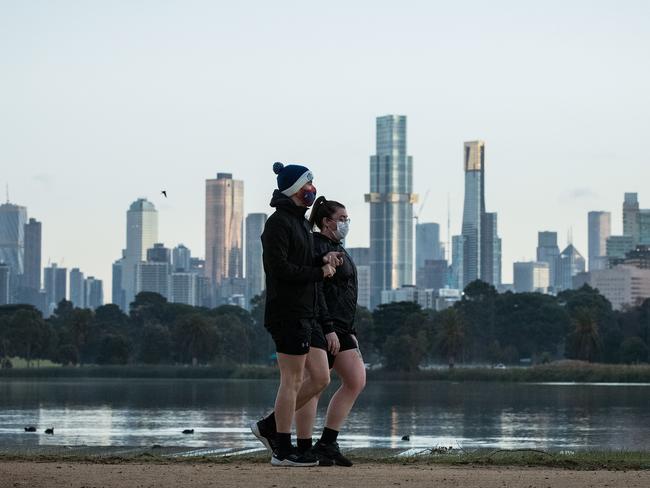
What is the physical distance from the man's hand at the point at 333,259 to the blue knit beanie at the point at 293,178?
0.68 metres

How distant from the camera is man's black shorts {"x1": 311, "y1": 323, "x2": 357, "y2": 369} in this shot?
14.5 meters

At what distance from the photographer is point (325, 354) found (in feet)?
47.8

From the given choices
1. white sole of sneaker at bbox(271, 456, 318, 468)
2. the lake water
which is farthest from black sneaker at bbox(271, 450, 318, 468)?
the lake water

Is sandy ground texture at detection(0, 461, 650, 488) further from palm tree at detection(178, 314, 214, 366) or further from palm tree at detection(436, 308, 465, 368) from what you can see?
palm tree at detection(178, 314, 214, 366)

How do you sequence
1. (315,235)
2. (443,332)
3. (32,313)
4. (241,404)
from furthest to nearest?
(32,313), (443,332), (241,404), (315,235)

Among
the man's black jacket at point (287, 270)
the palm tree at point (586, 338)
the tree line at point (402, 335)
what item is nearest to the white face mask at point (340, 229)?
the man's black jacket at point (287, 270)

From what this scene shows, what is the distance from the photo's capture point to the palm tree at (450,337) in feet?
470

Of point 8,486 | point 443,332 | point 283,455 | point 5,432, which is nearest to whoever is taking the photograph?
point 8,486

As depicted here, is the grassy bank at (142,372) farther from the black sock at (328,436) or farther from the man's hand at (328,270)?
the man's hand at (328,270)

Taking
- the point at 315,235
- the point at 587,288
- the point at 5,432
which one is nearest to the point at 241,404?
the point at 5,432

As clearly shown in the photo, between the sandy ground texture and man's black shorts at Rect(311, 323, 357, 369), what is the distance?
3.97 ft

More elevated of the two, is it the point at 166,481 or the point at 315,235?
the point at 315,235

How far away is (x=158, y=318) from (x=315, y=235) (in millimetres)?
168840

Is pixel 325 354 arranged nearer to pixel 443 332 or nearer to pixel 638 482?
pixel 638 482
